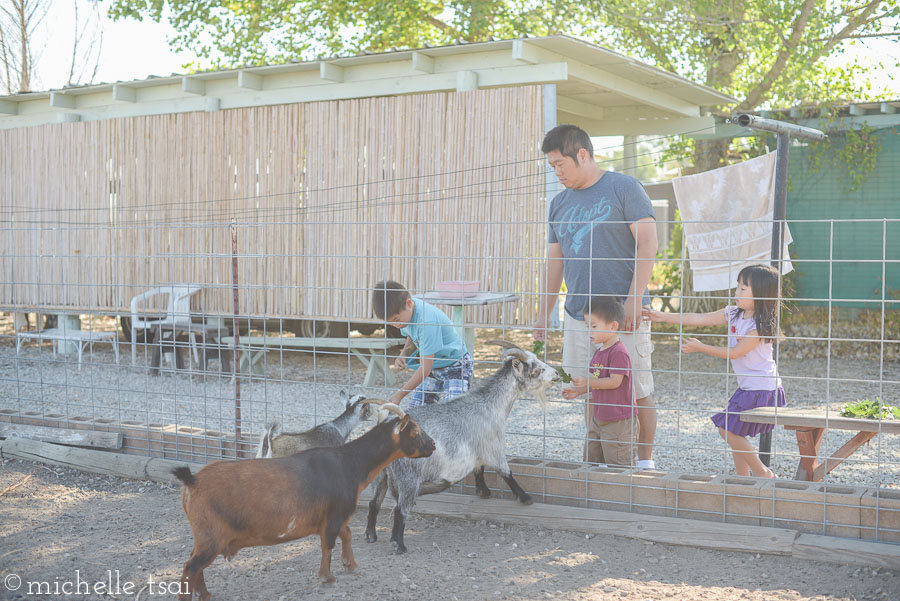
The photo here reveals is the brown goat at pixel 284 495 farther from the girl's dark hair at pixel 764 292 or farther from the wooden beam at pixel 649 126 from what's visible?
the wooden beam at pixel 649 126

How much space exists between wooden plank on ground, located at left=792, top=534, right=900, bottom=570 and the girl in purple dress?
24.8 inches

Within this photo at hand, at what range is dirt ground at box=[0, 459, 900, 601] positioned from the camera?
3.59 m

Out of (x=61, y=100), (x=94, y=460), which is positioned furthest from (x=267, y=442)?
(x=61, y=100)

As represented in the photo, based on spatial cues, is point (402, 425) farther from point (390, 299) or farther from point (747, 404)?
point (747, 404)

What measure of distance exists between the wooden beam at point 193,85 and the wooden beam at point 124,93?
110cm

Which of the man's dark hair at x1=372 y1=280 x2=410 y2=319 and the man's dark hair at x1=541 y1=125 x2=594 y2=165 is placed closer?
the man's dark hair at x1=541 y1=125 x2=594 y2=165

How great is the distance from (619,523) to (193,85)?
9.36 m

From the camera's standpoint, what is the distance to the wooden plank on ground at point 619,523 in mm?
3986

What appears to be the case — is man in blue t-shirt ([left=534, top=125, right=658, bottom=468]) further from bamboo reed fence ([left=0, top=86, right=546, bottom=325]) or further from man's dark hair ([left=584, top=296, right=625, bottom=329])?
bamboo reed fence ([left=0, top=86, right=546, bottom=325])

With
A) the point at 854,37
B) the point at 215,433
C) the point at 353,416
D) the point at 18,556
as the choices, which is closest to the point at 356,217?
the point at 215,433

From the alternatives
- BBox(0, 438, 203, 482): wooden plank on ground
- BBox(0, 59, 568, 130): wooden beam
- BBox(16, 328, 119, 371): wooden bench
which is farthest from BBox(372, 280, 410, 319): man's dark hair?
BBox(0, 59, 568, 130): wooden beam

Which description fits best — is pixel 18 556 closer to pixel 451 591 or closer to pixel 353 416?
pixel 353 416

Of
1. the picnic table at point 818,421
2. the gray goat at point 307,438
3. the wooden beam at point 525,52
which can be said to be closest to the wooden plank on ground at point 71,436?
the gray goat at point 307,438

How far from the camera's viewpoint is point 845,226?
36.4ft
